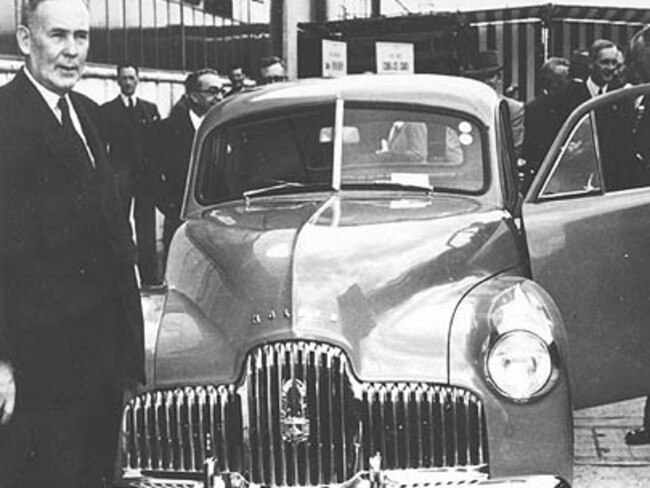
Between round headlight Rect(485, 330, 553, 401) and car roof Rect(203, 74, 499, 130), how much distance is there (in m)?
1.57

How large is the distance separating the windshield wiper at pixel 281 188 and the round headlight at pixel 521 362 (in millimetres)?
1358

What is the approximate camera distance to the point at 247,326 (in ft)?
12.8

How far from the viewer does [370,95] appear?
524 centimetres

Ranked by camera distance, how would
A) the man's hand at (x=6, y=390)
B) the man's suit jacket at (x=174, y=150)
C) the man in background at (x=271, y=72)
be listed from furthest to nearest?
the man in background at (x=271, y=72) → the man's suit jacket at (x=174, y=150) → the man's hand at (x=6, y=390)

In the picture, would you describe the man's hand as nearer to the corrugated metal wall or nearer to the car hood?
the car hood

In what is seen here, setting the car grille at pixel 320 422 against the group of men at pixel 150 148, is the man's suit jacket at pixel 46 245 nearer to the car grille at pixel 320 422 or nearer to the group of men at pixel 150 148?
the car grille at pixel 320 422

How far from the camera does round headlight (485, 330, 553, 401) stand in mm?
3824

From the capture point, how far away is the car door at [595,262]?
4.81m

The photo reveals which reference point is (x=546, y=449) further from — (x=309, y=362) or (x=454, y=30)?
(x=454, y=30)

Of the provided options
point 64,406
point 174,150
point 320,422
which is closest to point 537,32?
point 174,150

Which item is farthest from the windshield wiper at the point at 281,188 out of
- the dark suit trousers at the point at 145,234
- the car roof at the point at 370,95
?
the dark suit trousers at the point at 145,234

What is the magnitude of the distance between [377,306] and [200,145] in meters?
1.71

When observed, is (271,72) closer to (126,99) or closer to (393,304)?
(126,99)

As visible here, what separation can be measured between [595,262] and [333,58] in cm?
901
